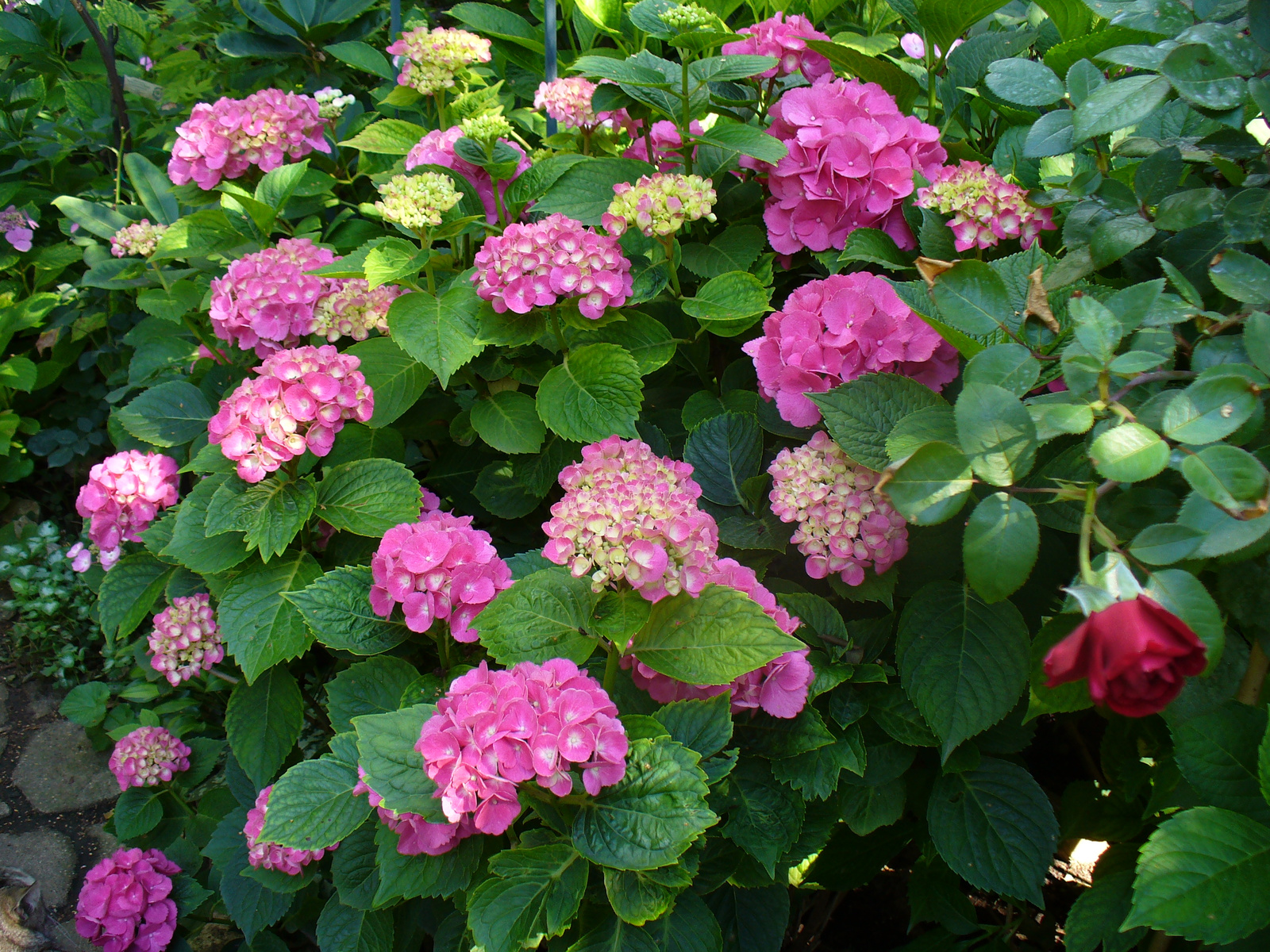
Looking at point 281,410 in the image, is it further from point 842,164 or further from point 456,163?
point 842,164

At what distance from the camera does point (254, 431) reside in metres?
1.31

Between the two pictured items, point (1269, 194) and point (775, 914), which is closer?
point (1269, 194)

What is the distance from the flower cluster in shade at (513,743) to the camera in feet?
2.82

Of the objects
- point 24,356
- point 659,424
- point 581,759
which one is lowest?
point 24,356

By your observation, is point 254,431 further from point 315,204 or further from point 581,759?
point 315,204

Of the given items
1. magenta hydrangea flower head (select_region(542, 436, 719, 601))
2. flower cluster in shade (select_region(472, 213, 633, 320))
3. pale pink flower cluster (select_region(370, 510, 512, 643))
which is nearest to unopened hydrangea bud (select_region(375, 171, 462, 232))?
flower cluster in shade (select_region(472, 213, 633, 320))

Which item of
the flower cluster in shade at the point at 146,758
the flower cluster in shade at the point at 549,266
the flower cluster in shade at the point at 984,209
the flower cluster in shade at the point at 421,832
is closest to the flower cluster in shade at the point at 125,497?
the flower cluster in shade at the point at 146,758

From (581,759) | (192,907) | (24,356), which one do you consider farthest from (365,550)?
(24,356)

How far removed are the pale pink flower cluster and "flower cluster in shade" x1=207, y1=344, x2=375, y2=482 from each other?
0.90ft

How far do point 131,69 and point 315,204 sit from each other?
2.11m

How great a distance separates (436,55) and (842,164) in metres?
0.88

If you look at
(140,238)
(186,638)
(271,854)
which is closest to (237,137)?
(140,238)

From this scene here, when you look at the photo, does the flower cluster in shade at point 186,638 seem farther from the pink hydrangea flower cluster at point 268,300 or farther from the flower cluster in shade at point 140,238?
the flower cluster in shade at point 140,238

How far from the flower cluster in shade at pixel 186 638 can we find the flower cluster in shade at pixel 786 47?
1.44m
